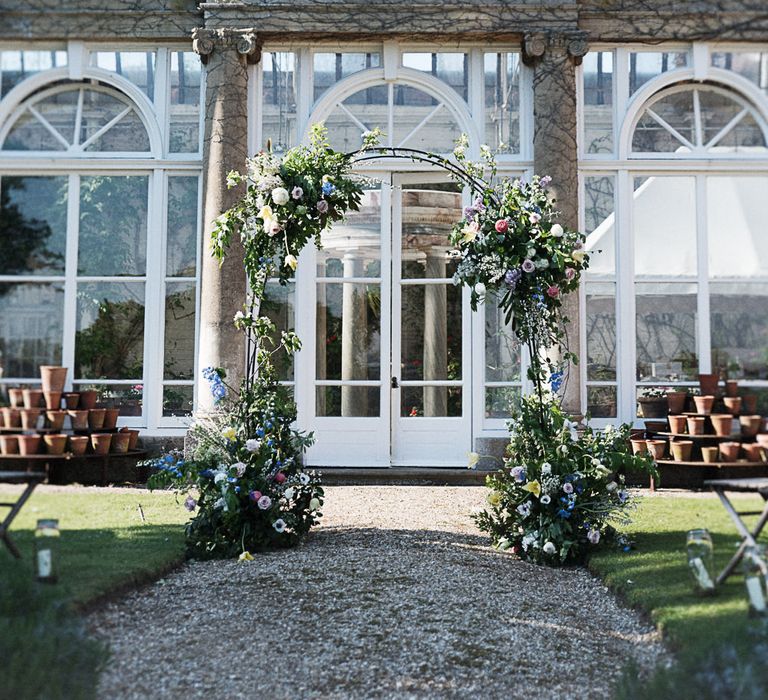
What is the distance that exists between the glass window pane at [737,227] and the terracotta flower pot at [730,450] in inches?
29.4

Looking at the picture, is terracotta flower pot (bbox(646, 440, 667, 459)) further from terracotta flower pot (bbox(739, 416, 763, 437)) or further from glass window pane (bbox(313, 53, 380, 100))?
glass window pane (bbox(313, 53, 380, 100))

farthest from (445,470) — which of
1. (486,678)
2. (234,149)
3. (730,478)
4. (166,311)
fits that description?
(730,478)

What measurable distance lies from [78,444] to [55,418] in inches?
6.2

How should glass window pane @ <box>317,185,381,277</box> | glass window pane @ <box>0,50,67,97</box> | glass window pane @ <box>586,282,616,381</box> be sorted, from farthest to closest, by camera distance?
glass window pane @ <box>317,185,381,277</box> < glass window pane @ <box>586,282,616,381</box> < glass window pane @ <box>0,50,67,97</box>

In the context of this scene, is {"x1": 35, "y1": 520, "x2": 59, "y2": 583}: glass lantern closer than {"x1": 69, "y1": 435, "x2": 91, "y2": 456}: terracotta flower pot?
Yes

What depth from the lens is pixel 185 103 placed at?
7535mm

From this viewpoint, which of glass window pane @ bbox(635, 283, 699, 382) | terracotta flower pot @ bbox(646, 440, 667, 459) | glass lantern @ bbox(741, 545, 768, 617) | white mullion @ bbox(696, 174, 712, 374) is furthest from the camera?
glass window pane @ bbox(635, 283, 699, 382)

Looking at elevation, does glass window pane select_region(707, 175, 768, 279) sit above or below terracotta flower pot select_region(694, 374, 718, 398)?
above

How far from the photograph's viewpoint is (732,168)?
4.32m

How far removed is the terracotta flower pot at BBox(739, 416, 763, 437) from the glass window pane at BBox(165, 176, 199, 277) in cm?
631

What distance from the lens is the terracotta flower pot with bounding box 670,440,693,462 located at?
2.07 meters

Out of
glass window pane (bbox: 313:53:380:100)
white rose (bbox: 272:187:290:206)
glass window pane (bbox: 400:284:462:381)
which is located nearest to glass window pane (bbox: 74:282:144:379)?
glass window pane (bbox: 400:284:462:381)

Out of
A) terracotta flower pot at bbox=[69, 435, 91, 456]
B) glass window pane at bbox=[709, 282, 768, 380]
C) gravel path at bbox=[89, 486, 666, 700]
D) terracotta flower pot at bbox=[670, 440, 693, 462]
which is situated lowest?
gravel path at bbox=[89, 486, 666, 700]

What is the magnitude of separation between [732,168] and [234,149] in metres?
4.26
